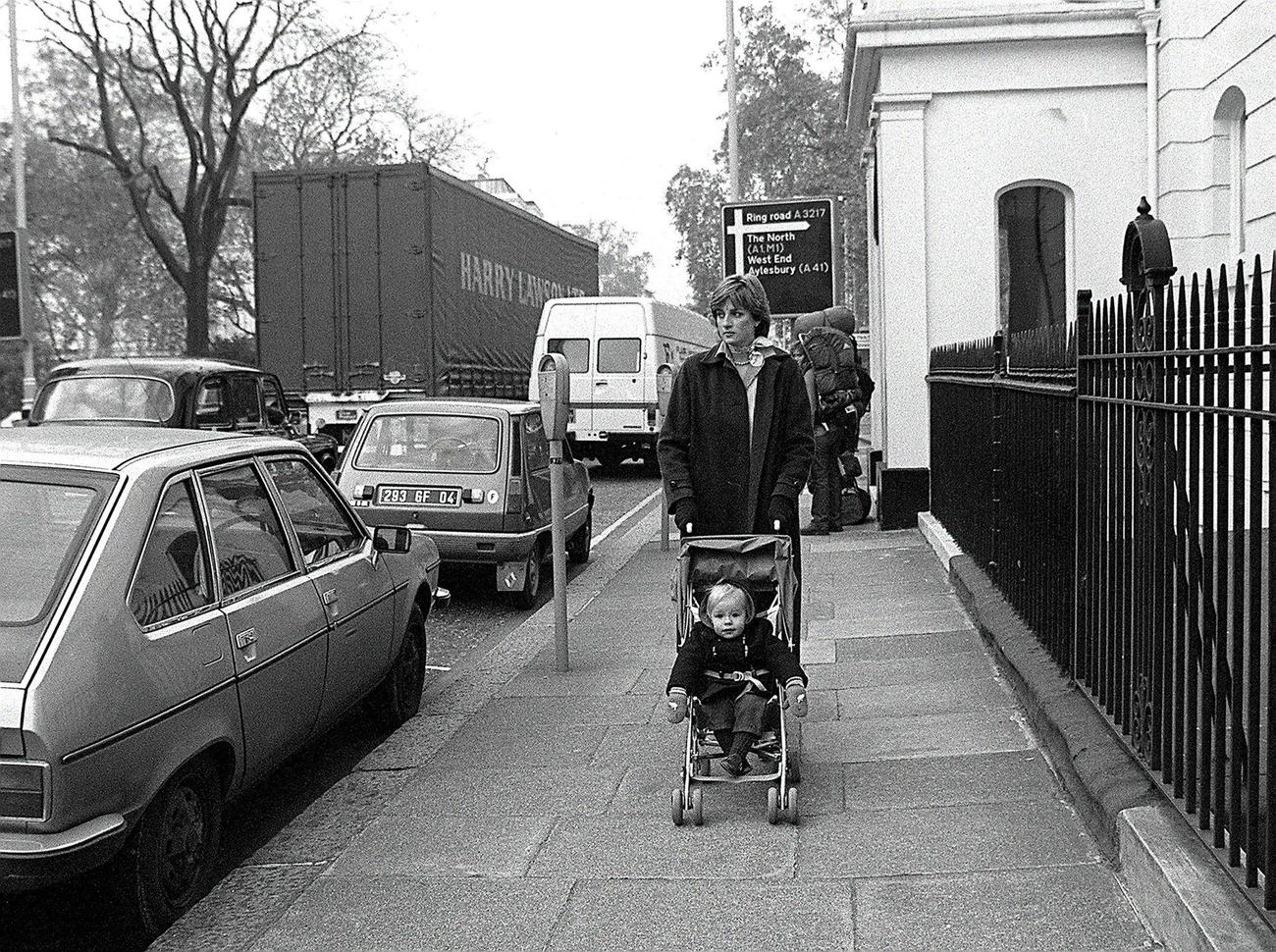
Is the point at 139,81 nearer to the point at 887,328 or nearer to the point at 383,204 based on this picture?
the point at 383,204

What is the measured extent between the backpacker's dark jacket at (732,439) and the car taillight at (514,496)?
528 centimetres

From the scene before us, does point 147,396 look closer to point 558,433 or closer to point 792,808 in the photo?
point 558,433

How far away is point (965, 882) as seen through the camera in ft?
16.1

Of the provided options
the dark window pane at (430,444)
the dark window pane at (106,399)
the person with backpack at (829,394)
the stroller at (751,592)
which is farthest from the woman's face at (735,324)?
the dark window pane at (106,399)

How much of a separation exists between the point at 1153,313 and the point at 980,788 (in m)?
1.93

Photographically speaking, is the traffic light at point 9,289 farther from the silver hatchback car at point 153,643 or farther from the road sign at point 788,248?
the silver hatchback car at point 153,643

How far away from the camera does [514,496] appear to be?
11672 mm

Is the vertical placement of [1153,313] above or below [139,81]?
below

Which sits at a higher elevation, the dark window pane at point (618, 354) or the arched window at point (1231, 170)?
the arched window at point (1231, 170)

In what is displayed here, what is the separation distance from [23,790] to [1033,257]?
1549 centimetres

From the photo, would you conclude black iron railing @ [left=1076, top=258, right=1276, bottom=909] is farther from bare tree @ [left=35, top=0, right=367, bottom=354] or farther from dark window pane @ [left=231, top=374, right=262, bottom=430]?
bare tree @ [left=35, top=0, right=367, bottom=354]

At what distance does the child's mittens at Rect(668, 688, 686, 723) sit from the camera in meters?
5.68

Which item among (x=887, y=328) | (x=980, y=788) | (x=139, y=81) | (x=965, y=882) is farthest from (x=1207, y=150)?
(x=139, y=81)

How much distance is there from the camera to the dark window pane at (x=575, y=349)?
24.6 m
